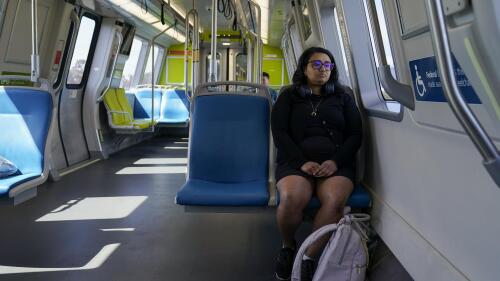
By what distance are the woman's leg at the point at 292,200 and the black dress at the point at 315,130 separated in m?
0.10

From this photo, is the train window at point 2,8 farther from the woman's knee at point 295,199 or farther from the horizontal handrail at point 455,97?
the horizontal handrail at point 455,97

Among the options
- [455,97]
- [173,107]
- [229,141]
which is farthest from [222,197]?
[173,107]

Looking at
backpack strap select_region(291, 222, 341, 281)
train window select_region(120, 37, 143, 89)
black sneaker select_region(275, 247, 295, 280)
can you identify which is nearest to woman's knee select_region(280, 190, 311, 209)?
backpack strap select_region(291, 222, 341, 281)

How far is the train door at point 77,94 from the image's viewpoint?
23.9 feet

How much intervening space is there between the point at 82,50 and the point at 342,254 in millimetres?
6578

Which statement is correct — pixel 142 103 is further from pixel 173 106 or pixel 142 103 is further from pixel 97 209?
pixel 97 209

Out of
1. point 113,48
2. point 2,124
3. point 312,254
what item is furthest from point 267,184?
point 113,48

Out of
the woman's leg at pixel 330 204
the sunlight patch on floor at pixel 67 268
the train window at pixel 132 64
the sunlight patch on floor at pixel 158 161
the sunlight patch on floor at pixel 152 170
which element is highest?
the train window at pixel 132 64

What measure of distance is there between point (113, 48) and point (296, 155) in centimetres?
596

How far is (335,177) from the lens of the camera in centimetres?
308

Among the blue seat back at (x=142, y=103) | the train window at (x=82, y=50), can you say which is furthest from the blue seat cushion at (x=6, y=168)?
the blue seat back at (x=142, y=103)

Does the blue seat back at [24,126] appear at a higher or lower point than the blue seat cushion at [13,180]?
higher

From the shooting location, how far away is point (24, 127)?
11.3 ft

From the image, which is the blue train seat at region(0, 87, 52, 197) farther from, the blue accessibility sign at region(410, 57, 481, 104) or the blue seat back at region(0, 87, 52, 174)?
the blue accessibility sign at region(410, 57, 481, 104)
